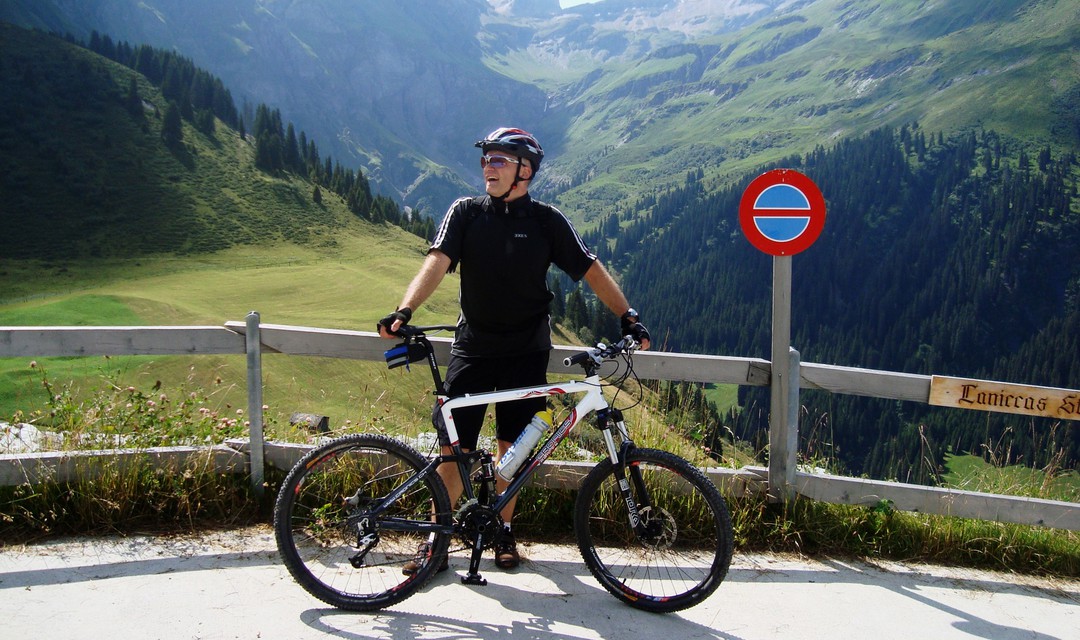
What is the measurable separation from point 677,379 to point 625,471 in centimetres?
127

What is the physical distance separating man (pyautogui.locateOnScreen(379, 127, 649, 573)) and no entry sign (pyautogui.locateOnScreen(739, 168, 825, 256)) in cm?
134

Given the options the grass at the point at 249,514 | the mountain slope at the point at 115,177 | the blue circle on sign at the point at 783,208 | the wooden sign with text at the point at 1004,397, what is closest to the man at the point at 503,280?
the grass at the point at 249,514

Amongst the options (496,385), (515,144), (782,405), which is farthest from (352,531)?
(782,405)

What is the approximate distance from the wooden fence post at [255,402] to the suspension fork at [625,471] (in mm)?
2300

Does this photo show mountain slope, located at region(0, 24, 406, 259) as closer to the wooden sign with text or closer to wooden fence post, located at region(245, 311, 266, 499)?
wooden fence post, located at region(245, 311, 266, 499)

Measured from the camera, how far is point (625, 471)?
4441 millimetres

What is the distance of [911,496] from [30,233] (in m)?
134

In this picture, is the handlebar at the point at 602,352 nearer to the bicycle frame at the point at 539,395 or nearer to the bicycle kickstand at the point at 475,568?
the bicycle frame at the point at 539,395

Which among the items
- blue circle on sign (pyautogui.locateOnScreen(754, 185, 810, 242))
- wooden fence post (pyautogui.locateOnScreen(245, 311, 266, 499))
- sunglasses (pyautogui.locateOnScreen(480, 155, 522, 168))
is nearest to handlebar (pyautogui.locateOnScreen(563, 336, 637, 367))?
sunglasses (pyautogui.locateOnScreen(480, 155, 522, 168))

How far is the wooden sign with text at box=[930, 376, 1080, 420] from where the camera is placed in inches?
209

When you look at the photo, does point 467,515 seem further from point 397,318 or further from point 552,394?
point 397,318

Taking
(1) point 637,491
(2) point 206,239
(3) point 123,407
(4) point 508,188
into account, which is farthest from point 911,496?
(2) point 206,239

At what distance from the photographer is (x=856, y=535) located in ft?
17.7

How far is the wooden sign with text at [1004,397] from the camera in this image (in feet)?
17.4
